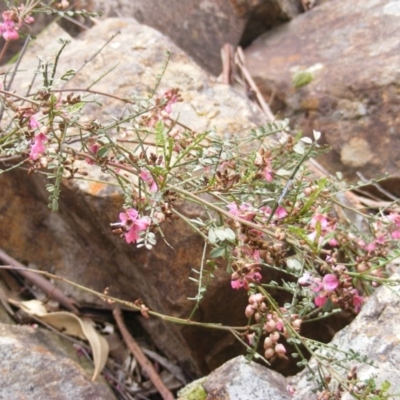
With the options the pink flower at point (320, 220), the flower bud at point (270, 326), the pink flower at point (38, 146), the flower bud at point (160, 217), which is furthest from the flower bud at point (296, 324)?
the pink flower at point (38, 146)

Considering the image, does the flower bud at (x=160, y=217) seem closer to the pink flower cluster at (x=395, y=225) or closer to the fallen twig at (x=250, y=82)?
the pink flower cluster at (x=395, y=225)

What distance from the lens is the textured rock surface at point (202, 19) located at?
2.56 m

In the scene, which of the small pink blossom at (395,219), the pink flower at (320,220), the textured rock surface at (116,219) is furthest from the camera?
the textured rock surface at (116,219)

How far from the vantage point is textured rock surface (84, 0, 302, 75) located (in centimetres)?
256

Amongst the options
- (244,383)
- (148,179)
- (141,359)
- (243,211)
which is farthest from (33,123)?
(141,359)

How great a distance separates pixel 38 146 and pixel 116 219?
58 cm

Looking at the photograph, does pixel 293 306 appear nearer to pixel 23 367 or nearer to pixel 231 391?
pixel 231 391

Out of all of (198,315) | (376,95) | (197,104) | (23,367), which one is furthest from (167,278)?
(376,95)

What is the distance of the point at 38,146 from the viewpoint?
45.4 inches

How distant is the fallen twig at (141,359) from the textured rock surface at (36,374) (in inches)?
8.0

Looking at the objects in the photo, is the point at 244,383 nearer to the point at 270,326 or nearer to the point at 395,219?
the point at 270,326

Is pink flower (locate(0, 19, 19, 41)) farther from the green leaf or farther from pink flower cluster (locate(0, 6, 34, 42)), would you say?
the green leaf

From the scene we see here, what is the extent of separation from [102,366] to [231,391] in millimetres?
537

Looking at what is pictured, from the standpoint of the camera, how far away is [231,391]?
134 cm
